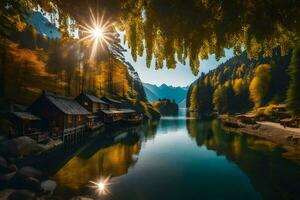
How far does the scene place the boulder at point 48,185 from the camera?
1781 centimetres

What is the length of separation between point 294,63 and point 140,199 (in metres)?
46.6

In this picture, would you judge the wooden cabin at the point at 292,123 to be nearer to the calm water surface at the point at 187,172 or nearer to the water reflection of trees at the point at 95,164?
the calm water surface at the point at 187,172

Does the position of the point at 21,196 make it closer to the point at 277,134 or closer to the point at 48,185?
the point at 48,185

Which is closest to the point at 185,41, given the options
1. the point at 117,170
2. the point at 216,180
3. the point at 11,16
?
the point at 11,16

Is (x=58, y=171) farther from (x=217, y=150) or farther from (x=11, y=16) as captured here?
(x=217, y=150)

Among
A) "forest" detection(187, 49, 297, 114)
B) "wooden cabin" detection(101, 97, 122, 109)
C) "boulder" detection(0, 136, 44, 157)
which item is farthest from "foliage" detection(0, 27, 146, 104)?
"forest" detection(187, 49, 297, 114)

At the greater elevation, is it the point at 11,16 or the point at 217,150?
the point at 11,16

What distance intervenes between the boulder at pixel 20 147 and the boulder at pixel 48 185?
884 cm

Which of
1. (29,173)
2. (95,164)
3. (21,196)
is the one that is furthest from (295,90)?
(21,196)

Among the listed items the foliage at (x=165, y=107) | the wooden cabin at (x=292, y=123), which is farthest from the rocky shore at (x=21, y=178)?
the foliage at (x=165, y=107)

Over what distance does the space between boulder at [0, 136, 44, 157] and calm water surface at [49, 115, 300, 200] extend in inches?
172

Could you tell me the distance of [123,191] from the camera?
61.0 ft

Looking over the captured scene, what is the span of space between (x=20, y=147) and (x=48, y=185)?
34.4ft

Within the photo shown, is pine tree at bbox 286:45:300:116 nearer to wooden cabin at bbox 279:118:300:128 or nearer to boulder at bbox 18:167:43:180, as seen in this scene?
wooden cabin at bbox 279:118:300:128
